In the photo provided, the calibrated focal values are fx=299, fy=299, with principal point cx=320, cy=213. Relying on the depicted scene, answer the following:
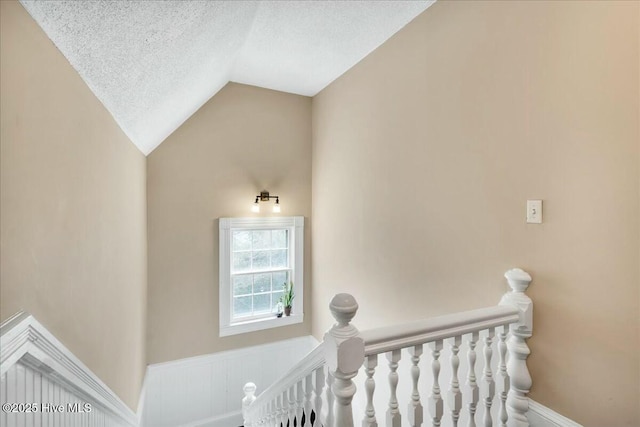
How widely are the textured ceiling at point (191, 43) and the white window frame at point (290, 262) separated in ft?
4.13

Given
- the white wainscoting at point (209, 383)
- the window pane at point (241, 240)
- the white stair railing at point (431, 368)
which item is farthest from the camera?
the window pane at point (241, 240)

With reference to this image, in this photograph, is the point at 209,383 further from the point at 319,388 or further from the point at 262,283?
the point at 319,388

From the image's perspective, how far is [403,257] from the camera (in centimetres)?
232

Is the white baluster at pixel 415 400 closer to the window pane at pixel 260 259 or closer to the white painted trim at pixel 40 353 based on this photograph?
the white painted trim at pixel 40 353

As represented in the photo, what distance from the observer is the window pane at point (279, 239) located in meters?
3.78

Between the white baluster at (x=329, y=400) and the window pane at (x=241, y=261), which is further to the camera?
the window pane at (x=241, y=261)

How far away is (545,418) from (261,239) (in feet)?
9.81

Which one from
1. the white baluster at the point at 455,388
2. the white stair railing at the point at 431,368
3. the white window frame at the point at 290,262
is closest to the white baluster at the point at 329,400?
the white stair railing at the point at 431,368

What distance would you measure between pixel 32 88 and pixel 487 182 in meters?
1.96

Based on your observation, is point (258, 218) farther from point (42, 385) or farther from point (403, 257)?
point (42, 385)

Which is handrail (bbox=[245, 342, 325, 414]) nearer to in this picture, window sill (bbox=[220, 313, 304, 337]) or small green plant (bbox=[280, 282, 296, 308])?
window sill (bbox=[220, 313, 304, 337])

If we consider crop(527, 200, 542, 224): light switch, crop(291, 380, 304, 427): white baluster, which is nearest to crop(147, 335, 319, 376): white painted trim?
crop(291, 380, 304, 427): white baluster

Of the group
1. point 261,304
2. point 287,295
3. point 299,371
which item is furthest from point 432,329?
point 261,304

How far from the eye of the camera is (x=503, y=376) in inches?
59.0
